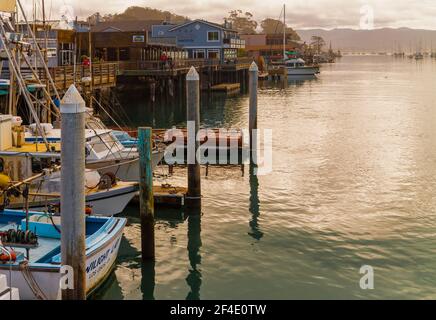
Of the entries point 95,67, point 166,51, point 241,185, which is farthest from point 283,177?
point 166,51

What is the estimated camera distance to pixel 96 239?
1475cm

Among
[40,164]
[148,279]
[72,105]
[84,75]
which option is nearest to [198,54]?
[84,75]

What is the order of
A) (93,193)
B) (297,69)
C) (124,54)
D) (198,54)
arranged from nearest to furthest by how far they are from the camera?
(93,193), (124,54), (198,54), (297,69)

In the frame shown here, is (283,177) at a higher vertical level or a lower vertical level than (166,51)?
lower

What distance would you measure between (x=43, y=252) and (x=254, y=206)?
10.6 metres

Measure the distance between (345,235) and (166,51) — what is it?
61794 mm

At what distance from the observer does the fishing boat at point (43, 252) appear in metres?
12.8

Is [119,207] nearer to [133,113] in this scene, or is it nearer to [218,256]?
[218,256]

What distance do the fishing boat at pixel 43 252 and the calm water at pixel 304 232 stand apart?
1.04 m

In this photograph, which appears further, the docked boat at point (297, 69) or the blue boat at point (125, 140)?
the docked boat at point (297, 69)

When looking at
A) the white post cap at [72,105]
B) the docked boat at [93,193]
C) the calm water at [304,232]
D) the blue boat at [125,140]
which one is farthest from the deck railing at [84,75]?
the white post cap at [72,105]

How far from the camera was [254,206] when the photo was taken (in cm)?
2319

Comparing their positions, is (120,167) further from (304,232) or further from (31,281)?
(31,281)

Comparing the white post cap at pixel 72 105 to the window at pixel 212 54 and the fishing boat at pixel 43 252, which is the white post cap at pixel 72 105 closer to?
the fishing boat at pixel 43 252
